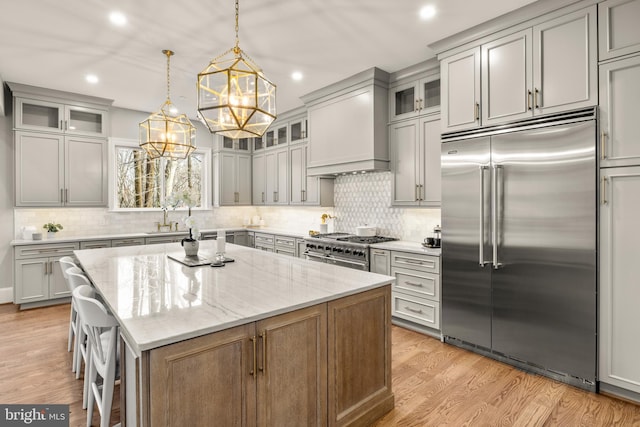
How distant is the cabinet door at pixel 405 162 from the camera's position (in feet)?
13.2

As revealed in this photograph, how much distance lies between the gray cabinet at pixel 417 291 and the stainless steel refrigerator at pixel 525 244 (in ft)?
0.48

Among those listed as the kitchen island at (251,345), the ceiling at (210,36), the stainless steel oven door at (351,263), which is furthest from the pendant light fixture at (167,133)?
the stainless steel oven door at (351,263)

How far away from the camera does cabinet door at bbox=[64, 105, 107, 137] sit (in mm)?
5023

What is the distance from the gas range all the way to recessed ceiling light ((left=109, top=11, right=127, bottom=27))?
318cm

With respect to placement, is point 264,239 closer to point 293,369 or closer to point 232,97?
point 232,97

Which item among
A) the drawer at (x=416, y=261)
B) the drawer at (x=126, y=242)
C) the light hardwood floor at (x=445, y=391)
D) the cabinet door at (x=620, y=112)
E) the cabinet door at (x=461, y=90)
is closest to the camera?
the light hardwood floor at (x=445, y=391)

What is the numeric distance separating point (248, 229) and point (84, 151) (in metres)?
2.84

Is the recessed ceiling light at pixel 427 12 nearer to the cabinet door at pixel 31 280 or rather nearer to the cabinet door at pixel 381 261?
the cabinet door at pixel 381 261

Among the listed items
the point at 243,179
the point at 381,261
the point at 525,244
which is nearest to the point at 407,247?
the point at 381,261

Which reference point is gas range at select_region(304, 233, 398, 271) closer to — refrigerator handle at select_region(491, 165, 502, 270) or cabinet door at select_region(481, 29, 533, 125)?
refrigerator handle at select_region(491, 165, 502, 270)

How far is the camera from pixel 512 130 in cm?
292

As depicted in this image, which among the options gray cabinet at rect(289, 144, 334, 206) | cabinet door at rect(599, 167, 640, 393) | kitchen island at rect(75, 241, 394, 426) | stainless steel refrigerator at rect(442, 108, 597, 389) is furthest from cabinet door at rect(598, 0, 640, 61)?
gray cabinet at rect(289, 144, 334, 206)

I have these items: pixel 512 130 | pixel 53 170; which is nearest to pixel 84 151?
pixel 53 170

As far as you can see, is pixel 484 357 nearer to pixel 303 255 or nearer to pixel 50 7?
pixel 303 255
